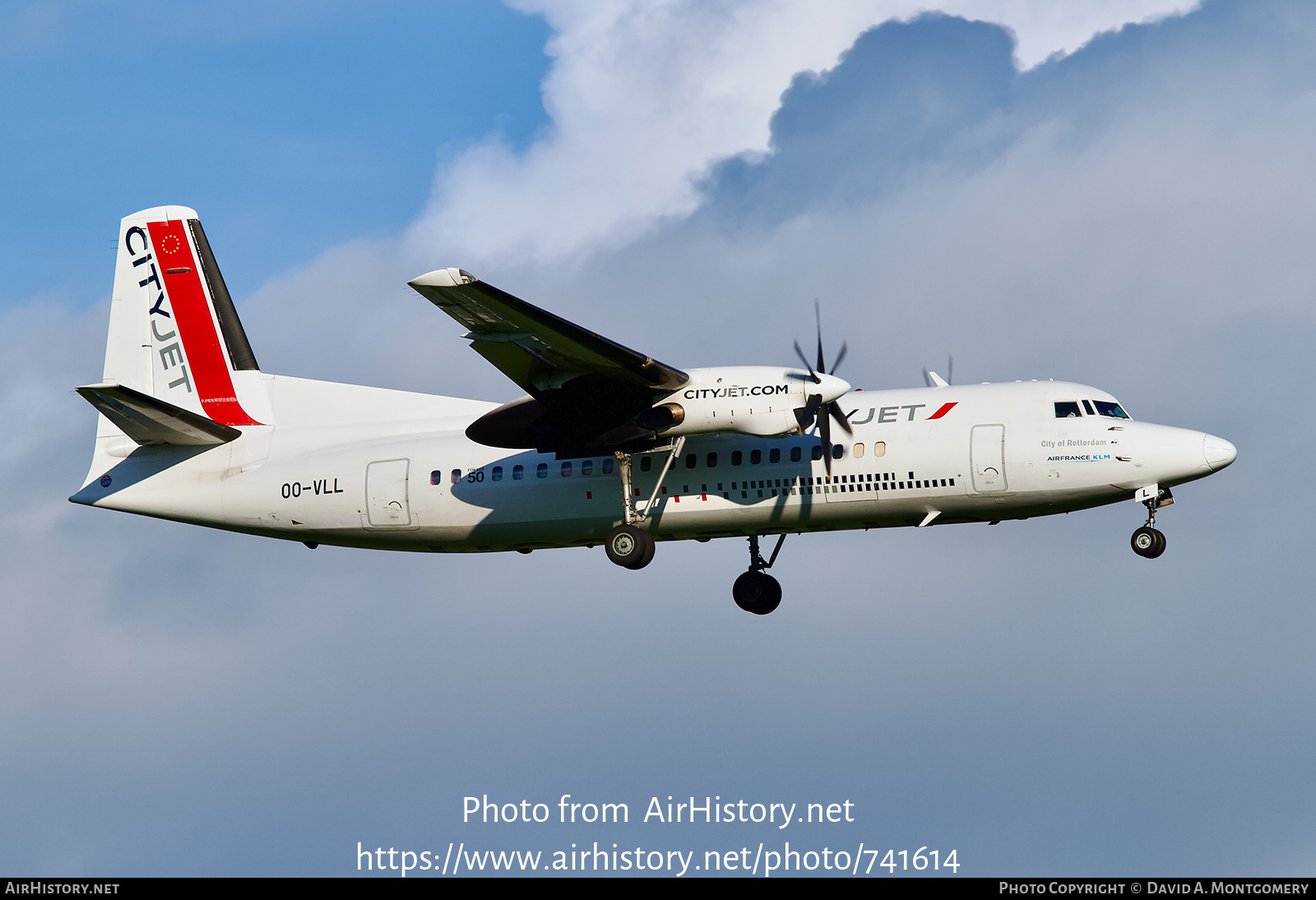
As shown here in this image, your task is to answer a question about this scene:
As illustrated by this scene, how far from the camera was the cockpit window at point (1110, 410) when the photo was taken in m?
24.0

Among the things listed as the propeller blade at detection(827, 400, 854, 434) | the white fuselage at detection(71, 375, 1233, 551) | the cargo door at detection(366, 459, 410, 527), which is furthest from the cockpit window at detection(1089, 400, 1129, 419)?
the cargo door at detection(366, 459, 410, 527)

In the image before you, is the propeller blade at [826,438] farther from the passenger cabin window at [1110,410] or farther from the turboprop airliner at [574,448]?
the passenger cabin window at [1110,410]

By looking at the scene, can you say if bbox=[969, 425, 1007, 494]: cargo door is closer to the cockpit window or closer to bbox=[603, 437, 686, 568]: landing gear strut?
the cockpit window

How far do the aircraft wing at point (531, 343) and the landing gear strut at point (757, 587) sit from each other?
5.43 meters

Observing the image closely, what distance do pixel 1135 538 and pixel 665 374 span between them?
7685mm

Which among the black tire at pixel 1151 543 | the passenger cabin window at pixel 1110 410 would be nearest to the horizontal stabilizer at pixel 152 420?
the passenger cabin window at pixel 1110 410

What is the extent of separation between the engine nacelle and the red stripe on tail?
367 inches

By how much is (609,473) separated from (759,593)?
14.1ft

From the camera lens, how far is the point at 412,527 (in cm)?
2681

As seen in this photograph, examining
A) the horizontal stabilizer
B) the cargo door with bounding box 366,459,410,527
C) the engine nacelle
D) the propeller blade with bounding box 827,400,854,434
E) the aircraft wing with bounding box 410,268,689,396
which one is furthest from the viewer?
the cargo door with bounding box 366,459,410,527

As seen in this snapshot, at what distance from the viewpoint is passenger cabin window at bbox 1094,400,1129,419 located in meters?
24.0
